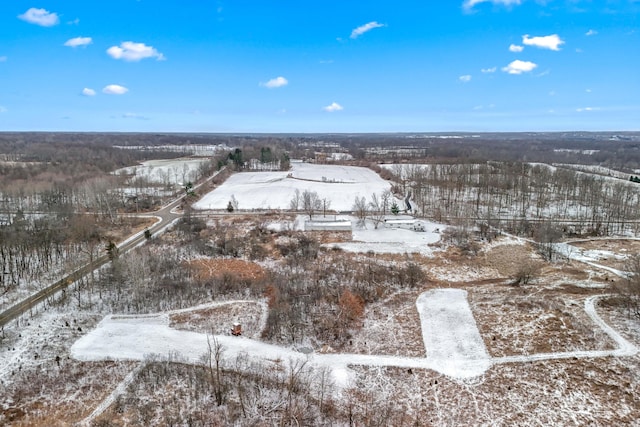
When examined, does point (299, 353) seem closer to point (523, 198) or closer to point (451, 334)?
point (451, 334)

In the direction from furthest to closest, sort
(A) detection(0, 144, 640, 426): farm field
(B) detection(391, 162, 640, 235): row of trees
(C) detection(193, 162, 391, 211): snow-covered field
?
(C) detection(193, 162, 391, 211): snow-covered field
(B) detection(391, 162, 640, 235): row of trees
(A) detection(0, 144, 640, 426): farm field

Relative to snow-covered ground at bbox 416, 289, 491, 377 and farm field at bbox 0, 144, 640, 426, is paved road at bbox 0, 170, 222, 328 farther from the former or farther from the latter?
snow-covered ground at bbox 416, 289, 491, 377

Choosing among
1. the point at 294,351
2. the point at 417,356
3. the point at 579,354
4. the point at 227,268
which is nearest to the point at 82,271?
the point at 227,268

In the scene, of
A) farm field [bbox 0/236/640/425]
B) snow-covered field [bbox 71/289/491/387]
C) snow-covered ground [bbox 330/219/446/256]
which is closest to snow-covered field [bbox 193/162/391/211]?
snow-covered ground [bbox 330/219/446/256]

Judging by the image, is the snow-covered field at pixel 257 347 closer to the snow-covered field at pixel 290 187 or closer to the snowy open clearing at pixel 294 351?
the snowy open clearing at pixel 294 351

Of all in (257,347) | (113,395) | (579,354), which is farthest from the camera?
(257,347)

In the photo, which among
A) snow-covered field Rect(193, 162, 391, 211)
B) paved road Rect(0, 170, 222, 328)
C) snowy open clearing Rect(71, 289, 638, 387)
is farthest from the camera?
snow-covered field Rect(193, 162, 391, 211)
